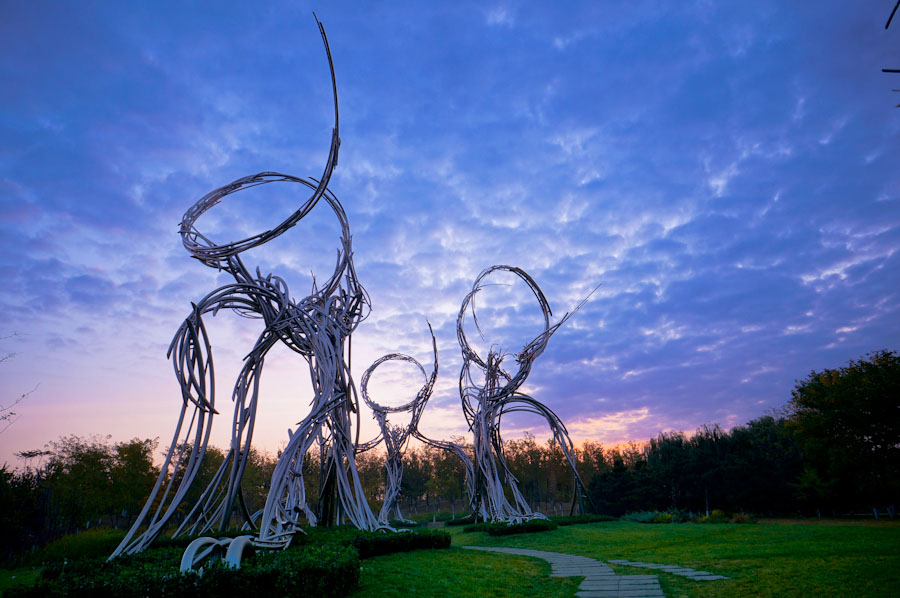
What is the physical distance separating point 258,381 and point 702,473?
2671 centimetres

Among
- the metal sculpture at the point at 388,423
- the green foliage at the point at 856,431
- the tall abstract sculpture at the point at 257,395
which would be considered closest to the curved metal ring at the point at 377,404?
the metal sculpture at the point at 388,423

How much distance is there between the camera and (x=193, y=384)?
326 inches

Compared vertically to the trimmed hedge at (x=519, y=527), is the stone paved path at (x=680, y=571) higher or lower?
higher

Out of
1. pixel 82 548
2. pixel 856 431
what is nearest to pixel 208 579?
pixel 82 548

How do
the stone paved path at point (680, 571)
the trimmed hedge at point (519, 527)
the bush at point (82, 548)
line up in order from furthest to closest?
the trimmed hedge at point (519, 527)
the bush at point (82, 548)
the stone paved path at point (680, 571)

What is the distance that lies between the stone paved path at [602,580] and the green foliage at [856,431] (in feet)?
54.4

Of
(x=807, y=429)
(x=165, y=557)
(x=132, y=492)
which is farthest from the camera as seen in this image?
(x=132, y=492)

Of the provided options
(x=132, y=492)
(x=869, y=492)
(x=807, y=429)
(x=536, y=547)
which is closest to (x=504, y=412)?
(x=536, y=547)

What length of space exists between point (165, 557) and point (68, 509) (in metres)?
22.4

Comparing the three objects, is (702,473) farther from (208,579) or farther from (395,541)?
(208,579)

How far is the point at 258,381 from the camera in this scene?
30.4 ft

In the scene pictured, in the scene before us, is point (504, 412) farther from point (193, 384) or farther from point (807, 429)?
point (807, 429)

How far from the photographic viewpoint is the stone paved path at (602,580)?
5855mm

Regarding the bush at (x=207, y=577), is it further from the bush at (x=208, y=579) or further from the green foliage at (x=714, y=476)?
the green foliage at (x=714, y=476)
